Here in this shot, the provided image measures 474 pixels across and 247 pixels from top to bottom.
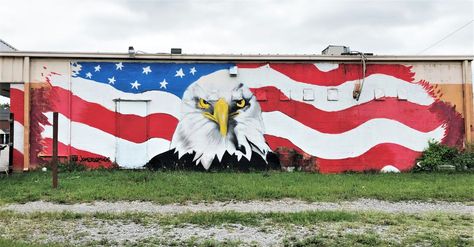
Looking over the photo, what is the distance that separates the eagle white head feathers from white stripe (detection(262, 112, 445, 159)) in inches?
24.2

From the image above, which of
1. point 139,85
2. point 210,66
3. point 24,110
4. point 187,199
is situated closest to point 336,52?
point 210,66

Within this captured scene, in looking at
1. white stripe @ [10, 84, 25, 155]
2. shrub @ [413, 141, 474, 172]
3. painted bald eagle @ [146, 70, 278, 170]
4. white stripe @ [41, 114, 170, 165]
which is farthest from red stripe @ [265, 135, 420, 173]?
white stripe @ [10, 84, 25, 155]

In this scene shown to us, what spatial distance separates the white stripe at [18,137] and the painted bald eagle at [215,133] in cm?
434

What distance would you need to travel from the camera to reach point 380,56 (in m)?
16.2

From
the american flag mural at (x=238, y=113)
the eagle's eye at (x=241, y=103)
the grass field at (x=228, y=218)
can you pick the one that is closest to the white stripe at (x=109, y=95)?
the american flag mural at (x=238, y=113)

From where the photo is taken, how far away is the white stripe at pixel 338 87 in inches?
629

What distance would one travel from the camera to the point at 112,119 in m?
15.4

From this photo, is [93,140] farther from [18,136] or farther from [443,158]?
[443,158]

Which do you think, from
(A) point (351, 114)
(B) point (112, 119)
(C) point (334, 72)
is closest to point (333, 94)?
(C) point (334, 72)

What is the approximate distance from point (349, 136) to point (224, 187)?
21.7 feet

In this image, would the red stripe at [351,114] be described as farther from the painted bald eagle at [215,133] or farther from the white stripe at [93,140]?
the white stripe at [93,140]

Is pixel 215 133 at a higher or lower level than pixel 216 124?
lower

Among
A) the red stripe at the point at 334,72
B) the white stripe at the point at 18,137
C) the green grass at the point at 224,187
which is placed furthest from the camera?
the red stripe at the point at 334,72

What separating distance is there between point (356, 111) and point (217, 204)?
28.0 feet
